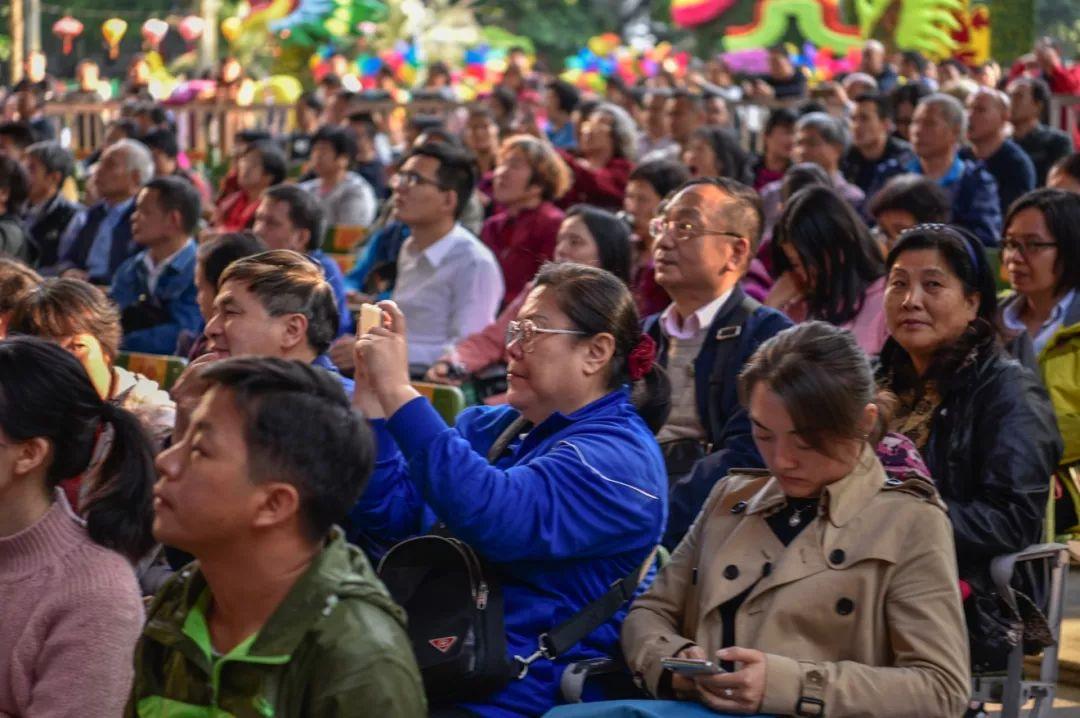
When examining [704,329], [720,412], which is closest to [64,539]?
[720,412]

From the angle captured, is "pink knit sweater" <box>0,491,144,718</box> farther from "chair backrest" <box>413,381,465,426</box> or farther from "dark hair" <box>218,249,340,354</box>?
"chair backrest" <box>413,381,465,426</box>


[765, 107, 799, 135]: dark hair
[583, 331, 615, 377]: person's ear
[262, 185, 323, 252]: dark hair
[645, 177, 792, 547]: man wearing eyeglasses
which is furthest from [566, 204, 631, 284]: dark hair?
[765, 107, 799, 135]: dark hair

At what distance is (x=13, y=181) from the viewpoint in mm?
8227

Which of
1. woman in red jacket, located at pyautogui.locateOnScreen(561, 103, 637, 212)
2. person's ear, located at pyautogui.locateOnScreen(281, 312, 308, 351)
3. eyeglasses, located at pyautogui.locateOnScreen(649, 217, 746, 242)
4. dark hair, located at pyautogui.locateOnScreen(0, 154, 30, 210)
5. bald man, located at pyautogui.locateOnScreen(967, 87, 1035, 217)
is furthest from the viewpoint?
woman in red jacket, located at pyautogui.locateOnScreen(561, 103, 637, 212)

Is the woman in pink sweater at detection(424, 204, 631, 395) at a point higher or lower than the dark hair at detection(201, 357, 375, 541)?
lower

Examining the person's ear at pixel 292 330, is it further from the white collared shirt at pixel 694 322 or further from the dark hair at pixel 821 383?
the dark hair at pixel 821 383

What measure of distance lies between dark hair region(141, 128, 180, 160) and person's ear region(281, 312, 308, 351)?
8282 mm

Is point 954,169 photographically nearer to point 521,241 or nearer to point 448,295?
point 521,241

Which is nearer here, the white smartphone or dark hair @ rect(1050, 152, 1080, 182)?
the white smartphone

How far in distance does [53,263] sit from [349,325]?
417 cm

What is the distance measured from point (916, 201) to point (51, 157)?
581 centimetres

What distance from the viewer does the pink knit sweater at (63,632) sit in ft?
8.30

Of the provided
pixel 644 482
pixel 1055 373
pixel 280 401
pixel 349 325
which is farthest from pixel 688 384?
pixel 280 401

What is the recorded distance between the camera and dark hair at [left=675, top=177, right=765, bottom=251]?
4680 mm
